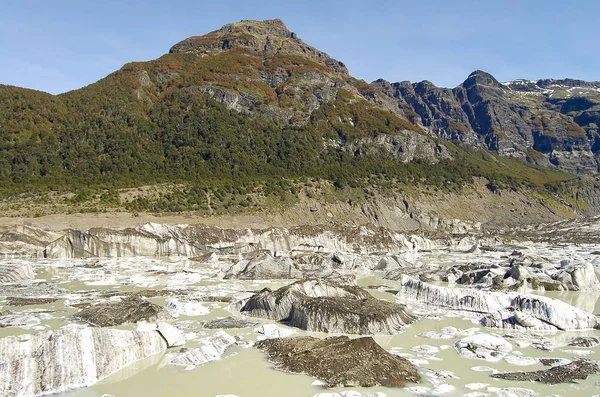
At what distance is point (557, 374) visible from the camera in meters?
→ 10.7

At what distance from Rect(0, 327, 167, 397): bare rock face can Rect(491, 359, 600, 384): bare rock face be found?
27.3 ft

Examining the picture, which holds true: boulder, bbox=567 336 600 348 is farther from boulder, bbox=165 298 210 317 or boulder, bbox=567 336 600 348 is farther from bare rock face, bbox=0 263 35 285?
bare rock face, bbox=0 263 35 285

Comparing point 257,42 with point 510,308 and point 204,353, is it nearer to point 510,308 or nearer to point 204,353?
point 510,308

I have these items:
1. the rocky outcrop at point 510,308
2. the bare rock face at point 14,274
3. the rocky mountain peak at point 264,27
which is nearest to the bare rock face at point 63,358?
the rocky outcrop at point 510,308

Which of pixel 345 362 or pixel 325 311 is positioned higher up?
pixel 325 311

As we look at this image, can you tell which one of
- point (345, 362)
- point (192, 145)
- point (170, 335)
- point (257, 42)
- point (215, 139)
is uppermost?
point (257, 42)

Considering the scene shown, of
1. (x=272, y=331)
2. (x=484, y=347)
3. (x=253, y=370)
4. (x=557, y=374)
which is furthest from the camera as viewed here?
(x=272, y=331)

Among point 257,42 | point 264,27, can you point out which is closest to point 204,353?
point 257,42

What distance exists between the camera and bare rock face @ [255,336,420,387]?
10250 mm

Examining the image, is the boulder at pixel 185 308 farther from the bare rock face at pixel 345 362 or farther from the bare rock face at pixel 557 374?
the bare rock face at pixel 557 374

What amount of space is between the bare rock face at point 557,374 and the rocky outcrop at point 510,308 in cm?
419

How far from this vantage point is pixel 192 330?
14469 mm

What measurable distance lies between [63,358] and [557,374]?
34.6ft

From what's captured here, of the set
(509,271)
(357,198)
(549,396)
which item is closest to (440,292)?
(509,271)
